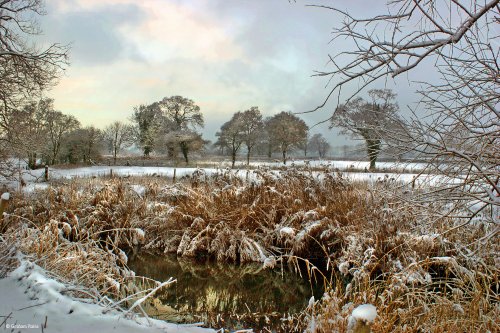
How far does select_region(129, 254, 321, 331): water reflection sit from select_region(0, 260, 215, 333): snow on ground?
4.84 feet

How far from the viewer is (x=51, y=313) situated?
9.96 ft

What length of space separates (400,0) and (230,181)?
7637 mm

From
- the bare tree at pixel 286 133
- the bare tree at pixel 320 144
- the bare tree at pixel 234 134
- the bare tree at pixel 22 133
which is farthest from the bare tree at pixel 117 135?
the bare tree at pixel 320 144

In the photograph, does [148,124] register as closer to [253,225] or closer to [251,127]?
[251,127]

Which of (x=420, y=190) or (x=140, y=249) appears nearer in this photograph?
(x=420, y=190)

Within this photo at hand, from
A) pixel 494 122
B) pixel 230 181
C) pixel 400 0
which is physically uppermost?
pixel 400 0

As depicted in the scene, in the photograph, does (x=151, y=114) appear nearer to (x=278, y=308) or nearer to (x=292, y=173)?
(x=292, y=173)

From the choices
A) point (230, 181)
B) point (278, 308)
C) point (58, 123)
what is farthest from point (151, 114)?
point (278, 308)

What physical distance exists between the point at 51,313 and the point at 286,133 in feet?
118

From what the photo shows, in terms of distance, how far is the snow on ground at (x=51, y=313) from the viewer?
2871 mm

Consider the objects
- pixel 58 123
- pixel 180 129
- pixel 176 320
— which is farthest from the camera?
pixel 180 129

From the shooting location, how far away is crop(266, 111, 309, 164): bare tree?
38.3 meters

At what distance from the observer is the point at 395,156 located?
3146 millimetres

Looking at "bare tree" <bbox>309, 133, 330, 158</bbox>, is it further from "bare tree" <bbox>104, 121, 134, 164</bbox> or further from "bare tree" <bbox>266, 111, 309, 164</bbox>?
"bare tree" <bbox>104, 121, 134, 164</bbox>
